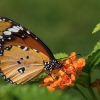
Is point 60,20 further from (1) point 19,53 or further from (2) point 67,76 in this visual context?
(2) point 67,76

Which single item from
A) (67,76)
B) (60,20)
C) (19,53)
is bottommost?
(67,76)

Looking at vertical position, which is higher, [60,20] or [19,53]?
[60,20]

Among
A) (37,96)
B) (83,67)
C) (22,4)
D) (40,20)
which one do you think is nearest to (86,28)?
(40,20)

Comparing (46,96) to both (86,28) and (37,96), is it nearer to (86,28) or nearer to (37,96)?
(37,96)

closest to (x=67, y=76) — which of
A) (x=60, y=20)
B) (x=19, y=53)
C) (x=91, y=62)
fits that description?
(x=91, y=62)

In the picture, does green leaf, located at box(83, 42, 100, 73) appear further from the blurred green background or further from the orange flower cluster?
the blurred green background

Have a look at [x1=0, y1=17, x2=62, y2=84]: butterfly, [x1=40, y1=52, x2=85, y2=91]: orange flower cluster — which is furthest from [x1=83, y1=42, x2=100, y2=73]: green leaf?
[x1=0, y1=17, x2=62, y2=84]: butterfly

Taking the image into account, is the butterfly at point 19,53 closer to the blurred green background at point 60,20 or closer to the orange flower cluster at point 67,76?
the orange flower cluster at point 67,76
